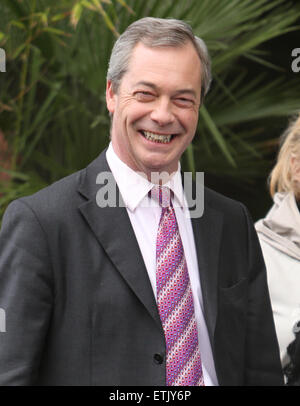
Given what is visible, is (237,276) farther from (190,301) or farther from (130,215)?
(130,215)

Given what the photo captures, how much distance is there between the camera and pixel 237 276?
78.0 inches

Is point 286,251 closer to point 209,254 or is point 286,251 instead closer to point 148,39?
point 209,254

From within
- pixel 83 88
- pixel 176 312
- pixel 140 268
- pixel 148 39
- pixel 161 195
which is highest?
pixel 83 88

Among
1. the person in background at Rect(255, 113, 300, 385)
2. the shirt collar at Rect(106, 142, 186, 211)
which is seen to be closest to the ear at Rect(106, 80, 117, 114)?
the shirt collar at Rect(106, 142, 186, 211)

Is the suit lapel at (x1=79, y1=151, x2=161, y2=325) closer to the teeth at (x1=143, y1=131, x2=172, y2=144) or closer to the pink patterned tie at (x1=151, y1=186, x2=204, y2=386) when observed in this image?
the pink patterned tie at (x1=151, y1=186, x2=204, y2=386)

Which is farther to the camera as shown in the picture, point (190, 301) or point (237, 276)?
point (237, 276)

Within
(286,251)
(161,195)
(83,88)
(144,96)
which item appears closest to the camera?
(144,96)

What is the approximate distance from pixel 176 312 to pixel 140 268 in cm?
14

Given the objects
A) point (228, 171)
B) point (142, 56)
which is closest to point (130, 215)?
point (142, 56)

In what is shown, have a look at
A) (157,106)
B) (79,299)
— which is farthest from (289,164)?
(79,299)

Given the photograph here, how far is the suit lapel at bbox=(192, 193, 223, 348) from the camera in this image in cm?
185

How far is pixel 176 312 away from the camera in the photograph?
1.81 m

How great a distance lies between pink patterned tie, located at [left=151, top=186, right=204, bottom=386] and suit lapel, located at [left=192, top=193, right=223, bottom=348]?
39 mm

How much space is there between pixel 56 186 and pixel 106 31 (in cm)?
145
